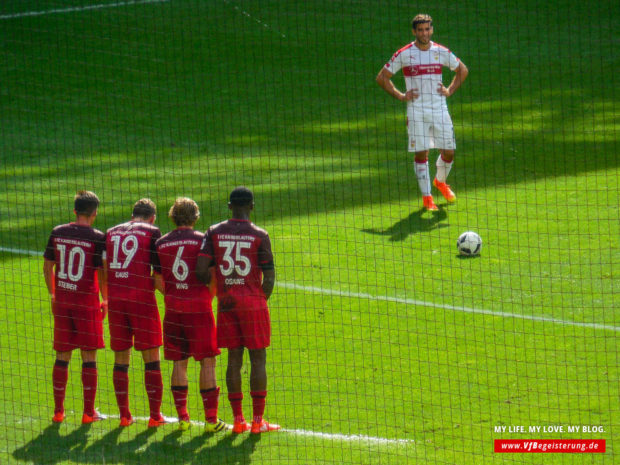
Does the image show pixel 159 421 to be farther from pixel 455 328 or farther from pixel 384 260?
pixel 384 260

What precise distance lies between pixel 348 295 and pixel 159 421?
3611 millimetres

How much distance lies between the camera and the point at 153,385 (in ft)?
28.4

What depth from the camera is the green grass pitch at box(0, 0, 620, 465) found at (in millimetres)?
8734

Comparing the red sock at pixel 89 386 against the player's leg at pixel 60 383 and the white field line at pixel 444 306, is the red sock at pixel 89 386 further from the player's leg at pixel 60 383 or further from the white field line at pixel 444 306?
the white field line at pixel 444 306

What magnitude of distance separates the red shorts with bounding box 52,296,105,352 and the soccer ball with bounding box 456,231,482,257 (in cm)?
525

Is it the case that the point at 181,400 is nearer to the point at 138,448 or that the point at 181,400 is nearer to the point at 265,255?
the point at 138,448

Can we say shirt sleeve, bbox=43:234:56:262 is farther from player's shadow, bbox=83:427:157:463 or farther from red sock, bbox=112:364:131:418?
player's shadow, bbox=83:427:157:463

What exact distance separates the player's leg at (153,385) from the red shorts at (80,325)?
1.39 ft

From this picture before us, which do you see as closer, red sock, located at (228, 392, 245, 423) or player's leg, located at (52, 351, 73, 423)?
red sock, located at (228, 392, 245, 423)

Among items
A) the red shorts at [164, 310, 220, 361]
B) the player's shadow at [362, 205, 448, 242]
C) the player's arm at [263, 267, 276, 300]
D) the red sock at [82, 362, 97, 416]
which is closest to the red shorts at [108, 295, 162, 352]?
the red shorts at [164, 310, 220, 361]

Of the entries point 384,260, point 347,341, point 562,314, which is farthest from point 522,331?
point 384,260

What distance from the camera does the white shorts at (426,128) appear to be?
1418 centimetres

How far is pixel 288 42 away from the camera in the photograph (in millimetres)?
24344

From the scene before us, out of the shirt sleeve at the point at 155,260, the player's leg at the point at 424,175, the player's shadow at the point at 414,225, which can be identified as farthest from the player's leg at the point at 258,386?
the player's leg at the point at 424,175
